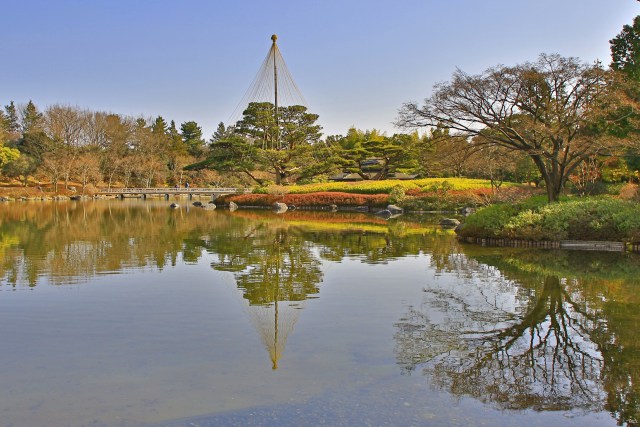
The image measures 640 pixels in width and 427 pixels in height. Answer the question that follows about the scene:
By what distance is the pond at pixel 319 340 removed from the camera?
212 inches

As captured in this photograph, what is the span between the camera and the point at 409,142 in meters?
52.6

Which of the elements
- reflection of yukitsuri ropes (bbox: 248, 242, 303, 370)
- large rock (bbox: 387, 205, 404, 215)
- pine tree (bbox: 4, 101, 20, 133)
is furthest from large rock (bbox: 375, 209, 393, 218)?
pine tree (bbox: 4, 101, 20, 133)

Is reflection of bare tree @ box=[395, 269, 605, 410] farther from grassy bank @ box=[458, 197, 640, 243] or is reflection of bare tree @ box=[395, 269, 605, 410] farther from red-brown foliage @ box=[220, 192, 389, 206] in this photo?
red-brown foliage @ box=[220, 192, 389, 206]

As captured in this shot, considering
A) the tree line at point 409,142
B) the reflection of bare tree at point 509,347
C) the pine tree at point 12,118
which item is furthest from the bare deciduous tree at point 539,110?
the pine tree at point 12,118

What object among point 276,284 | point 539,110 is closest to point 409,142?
point 539,110

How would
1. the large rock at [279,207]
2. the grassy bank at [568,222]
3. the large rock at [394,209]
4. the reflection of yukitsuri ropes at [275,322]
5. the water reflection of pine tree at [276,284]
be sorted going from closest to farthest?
the reflection of yukitsuri ropes at [275,322] < the water reflection of pine tree at [276,284] < the grassy bank at [568,222] < the large rock at [394,209] < the large rock at [279,207]

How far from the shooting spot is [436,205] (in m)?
37.4

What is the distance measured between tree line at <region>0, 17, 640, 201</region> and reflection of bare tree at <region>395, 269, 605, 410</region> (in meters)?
9.64

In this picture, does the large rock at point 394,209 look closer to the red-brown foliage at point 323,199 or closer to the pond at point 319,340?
the red-brown foliage at point 323,199

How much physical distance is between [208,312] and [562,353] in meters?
5.22

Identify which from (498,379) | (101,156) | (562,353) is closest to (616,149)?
(562,353)

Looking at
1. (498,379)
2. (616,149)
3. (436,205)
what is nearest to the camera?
(498,379)

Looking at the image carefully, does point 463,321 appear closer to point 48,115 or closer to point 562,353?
point 562,353

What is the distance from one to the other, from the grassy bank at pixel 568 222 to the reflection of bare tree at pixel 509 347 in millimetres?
7024
